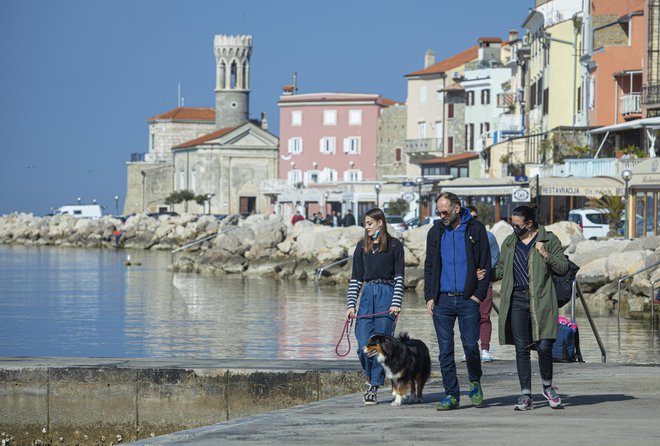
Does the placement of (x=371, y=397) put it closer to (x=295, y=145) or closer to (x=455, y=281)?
(x=455, y=281)

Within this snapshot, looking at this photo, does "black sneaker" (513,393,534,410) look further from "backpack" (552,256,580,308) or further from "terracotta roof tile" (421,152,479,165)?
"terracotta roof tile" (421,152,479,165)

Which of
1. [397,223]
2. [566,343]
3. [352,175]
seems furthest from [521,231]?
[352,175]

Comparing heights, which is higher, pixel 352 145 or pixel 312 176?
pixel 352 145

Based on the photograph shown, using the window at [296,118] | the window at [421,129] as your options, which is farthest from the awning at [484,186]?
the window at [296,118]

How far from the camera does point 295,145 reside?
10412cm

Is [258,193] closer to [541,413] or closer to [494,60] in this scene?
[494,60]

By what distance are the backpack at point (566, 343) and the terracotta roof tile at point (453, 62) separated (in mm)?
73075

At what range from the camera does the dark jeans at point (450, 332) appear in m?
9.65

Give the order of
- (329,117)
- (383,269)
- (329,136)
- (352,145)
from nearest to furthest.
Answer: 1. (383,269)
2. (352,145)
3. (329,136)
4. (329,117)

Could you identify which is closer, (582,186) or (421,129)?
(582,186)

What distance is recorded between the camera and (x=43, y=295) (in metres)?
34.1

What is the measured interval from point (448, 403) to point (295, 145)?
3737 inches

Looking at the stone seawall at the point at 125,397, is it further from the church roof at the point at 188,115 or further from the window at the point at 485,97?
the church roof at the point at 188,115

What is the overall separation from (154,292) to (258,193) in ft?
231
